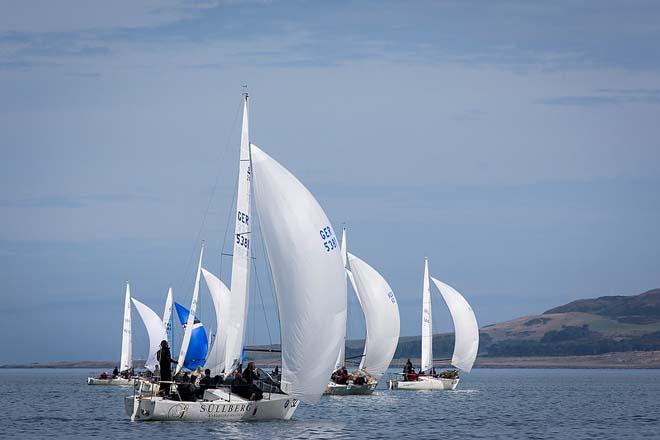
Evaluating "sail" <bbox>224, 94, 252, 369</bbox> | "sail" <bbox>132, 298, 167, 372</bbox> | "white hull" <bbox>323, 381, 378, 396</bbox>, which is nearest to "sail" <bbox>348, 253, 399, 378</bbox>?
"white hull" <bbox>323, 381, 378, 396</bbox>

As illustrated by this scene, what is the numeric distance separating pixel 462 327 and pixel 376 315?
13.6 meters

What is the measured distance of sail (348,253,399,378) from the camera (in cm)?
8188

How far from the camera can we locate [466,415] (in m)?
59.9

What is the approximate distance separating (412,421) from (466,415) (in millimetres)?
5620

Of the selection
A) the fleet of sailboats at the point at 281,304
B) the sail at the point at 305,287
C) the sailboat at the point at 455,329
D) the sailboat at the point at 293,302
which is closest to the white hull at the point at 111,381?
the sailboat at the point at 455,329

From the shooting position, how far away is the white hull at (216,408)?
151 ft

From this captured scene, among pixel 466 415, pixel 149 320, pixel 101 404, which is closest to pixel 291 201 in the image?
pixel 466 415

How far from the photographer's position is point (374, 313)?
82625 mm

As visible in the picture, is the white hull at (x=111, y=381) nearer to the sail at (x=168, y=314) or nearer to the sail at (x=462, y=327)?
the sail at (x=168, y=314)

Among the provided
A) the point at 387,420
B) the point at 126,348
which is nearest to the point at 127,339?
the point at 126,348

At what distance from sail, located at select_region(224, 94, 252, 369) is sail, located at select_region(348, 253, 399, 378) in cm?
3325

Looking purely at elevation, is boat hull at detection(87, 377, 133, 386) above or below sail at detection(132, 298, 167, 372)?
below

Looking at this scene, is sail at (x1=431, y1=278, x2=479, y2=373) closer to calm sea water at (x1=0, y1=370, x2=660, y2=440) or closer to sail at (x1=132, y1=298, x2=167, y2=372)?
calm sea water at (x1=0, y1=370, x2=660, y2=440)

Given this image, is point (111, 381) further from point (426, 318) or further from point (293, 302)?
point (293, 302)
